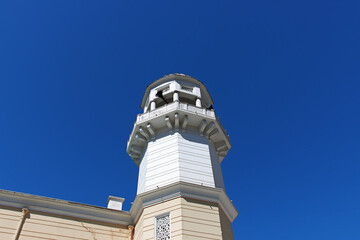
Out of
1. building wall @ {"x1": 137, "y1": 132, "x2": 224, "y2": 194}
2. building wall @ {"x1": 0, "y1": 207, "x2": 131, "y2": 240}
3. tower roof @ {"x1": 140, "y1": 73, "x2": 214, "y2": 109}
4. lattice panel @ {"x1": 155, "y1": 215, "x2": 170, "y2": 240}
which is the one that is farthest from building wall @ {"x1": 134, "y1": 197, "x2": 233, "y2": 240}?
tower roof @ {"x1": 140, "y1": 73, "x2": 214, "y2": 109}

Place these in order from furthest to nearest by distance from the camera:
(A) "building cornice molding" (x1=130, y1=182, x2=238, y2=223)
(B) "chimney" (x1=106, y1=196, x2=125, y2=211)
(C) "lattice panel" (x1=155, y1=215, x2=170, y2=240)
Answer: (B) "chimney" (x1=106, y1=196, x2=125, y2=211), (A) "building cornice molding" (x1=130, y1=182, x2=238, y2=223), (C) "lattice panel" (x1=155, y1=215, x2=170, y2=240)

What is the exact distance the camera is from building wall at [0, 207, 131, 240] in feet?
48.2

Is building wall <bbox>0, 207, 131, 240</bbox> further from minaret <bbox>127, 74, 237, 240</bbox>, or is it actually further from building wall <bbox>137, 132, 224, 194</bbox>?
building wall <bbox>137, 132, 224, 194</bbox>

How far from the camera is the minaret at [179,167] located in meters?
14.2

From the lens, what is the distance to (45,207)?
15.9m

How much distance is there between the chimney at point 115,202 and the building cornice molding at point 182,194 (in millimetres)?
2615

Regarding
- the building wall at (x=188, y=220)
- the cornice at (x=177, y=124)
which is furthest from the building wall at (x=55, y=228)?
the cornice at (x=177, y=124)

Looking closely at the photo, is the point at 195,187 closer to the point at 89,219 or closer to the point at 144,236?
the point at 144,236

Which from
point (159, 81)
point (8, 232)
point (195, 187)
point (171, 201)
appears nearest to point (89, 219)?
point (8, 232)

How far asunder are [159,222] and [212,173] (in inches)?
169

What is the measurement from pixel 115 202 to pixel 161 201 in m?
4.41

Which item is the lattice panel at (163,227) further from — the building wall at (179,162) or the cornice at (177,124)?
the cornice at (177,124)

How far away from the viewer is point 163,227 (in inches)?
559

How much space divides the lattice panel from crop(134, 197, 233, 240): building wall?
0.72 feet
